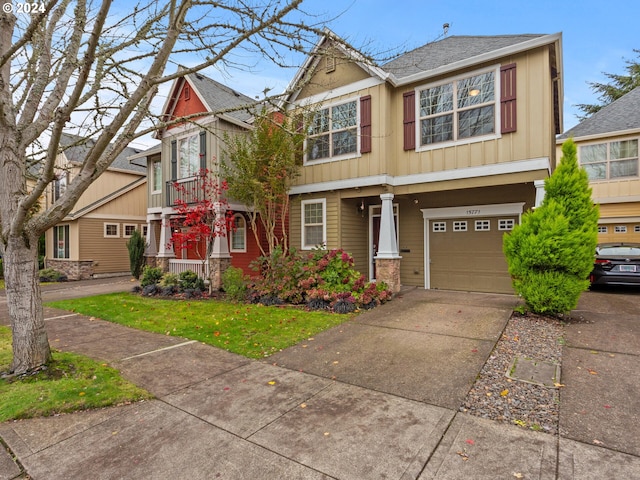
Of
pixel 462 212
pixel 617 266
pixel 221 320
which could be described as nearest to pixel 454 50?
pixel 462 212

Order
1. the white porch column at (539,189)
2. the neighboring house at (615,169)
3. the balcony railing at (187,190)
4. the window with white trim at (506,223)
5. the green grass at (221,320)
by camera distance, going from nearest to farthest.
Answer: the green grass at (221,320) → the white porch column at (539,189) → the window with white trim at (506,223) → the balcony railing at (187,190) → the neighboring house at (615,169)

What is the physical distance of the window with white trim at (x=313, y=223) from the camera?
9922mm

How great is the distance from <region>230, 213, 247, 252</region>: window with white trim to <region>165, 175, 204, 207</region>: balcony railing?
5.04 feet

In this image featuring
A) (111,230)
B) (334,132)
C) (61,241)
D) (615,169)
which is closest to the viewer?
(334,132)

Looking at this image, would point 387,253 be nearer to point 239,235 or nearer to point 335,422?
point 239,235

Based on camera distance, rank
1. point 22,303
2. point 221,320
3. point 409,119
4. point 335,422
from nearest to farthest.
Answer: point 335,422
point 22,303
point 221,320
point 409,119

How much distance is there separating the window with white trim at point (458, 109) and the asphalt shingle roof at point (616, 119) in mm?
8247

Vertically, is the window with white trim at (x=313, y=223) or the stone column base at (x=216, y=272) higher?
the window with white trim at (x=313, y=223)

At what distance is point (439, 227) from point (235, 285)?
5916mm

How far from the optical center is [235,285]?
8977 mm

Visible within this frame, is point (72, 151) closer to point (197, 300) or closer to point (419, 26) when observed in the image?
point (197, 300)

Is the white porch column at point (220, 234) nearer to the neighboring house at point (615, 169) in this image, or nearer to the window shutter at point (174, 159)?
the window shutter at point (174, 159)

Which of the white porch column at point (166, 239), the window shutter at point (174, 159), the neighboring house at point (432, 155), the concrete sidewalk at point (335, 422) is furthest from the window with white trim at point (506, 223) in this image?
the white porch column at point (166, 239)

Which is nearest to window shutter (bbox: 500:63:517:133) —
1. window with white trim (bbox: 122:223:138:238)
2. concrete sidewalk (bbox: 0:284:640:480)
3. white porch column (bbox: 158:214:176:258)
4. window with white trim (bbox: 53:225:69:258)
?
concrete sidewalk (bbox: 0:284:640:480)
